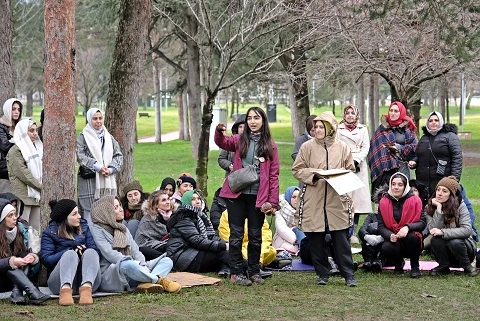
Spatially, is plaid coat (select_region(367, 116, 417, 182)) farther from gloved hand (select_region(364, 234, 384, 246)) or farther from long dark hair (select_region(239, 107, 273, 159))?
long dark hair (select_region(239, 107, 273, 159))

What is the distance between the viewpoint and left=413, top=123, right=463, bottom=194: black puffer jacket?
440 inches

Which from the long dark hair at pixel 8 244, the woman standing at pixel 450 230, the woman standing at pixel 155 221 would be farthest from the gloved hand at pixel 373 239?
the long dark hair at pixel 8 244

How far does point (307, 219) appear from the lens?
9.13 m

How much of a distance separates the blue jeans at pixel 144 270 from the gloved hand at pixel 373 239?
2393 mm

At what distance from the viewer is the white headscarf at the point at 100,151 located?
10.2 meters

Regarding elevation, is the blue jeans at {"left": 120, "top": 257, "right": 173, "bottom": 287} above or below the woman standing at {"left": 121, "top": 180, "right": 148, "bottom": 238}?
below

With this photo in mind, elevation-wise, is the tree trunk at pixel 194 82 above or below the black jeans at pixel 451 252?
above

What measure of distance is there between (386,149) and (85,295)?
5036 millimetres

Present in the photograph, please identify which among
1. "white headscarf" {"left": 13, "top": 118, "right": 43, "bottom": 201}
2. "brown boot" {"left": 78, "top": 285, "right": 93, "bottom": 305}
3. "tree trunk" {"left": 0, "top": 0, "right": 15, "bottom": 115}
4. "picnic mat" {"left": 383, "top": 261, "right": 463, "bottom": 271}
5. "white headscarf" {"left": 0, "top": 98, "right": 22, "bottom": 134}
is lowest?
"picnic mat" {"left": 383, "top": 261, "right": 463, "bottom": 271}

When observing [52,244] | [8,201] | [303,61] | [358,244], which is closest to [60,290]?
[52,244]

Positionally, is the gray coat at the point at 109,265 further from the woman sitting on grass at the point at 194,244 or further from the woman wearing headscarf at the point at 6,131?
the woman wearing headscarf at the point at 6,131

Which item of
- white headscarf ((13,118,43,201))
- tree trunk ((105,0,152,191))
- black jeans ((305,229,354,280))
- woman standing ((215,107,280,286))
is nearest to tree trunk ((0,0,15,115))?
tree trunk ((105,0,152,191))

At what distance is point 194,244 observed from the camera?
9648mm

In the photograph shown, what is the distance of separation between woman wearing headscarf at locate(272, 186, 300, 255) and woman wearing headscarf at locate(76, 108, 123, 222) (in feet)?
7.27
